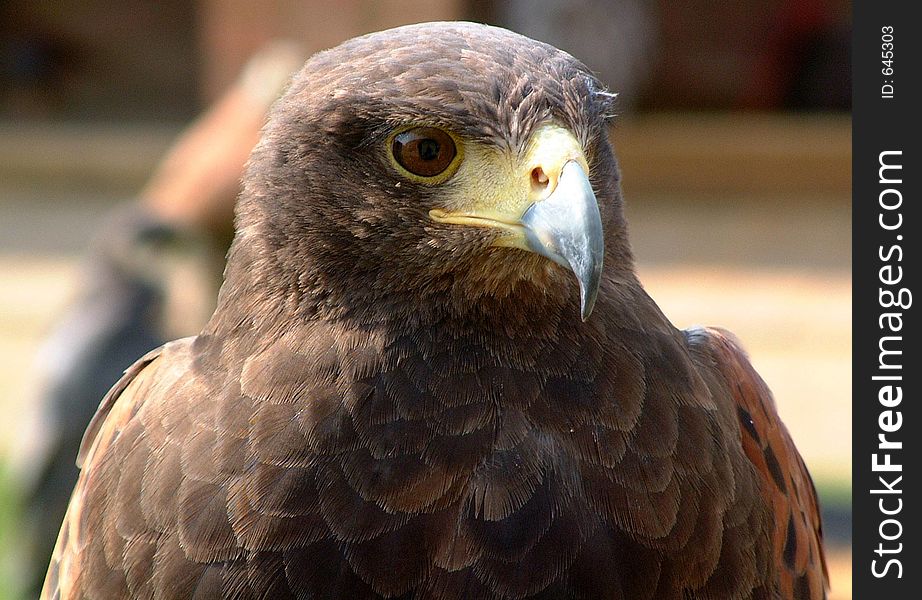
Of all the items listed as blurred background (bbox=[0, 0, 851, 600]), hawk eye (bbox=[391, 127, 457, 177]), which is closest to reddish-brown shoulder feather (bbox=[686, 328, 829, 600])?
hawk eye (bbox=[391, 127, 457, 177])

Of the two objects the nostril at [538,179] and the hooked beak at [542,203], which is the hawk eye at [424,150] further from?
the nostril at [538,179]

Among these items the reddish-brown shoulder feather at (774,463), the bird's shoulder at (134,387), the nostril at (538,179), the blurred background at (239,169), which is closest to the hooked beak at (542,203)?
the nostril at (538,179)

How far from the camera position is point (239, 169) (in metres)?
5.38

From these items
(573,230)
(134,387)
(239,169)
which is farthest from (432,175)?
(239,169)

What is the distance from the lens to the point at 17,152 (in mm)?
13078

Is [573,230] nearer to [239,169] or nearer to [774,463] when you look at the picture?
[774,463]

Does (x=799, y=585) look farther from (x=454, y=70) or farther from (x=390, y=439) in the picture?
(x=454, y=70)

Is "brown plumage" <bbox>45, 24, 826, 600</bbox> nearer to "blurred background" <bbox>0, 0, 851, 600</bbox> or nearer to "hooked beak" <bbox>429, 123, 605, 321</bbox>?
"hooked beak" <bbox>429, 123, 605, 321</bbox>

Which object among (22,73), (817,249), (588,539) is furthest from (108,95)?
(588,539)

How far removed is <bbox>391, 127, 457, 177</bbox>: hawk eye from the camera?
2137 mm

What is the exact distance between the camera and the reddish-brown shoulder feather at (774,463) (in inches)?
95.8
